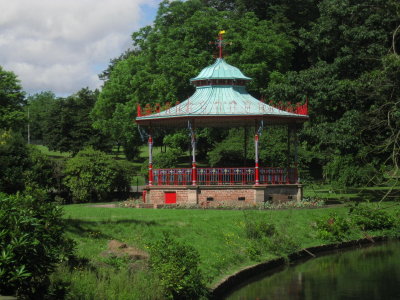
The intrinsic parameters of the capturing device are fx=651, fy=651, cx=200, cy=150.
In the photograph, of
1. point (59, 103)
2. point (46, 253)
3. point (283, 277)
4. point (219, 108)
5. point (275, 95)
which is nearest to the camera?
point (46, 253)

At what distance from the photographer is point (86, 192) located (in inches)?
1357

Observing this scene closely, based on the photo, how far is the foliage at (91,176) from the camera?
113 feet

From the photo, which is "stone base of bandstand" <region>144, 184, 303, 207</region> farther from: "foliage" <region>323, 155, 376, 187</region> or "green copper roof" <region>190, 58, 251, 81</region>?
"green copper roof" <region>190, 58, 251, 81</region>

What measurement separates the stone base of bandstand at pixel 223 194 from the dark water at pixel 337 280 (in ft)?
22.4

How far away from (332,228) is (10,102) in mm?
48005

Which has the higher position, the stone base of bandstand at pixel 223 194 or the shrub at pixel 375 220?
the stone base of bandstand at pixel 223 194

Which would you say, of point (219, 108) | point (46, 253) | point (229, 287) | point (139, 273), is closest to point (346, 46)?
A: point (219, 108)

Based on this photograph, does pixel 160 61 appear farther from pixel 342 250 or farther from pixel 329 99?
pixel 342 250

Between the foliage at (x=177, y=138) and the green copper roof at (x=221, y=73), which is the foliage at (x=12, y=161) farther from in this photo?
the foliage at (x=177, y=138)

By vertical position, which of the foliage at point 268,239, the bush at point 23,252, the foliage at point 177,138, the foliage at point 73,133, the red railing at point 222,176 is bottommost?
the foliage at point 268,239

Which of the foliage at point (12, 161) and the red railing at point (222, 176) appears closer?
the foliage at point (12, 161)

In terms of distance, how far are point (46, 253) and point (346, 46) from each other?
26.7 metres

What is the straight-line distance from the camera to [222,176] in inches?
1278

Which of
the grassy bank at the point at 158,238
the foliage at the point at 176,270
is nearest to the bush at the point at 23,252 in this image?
the grassy bank at the point at 158,238
